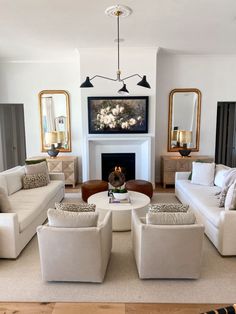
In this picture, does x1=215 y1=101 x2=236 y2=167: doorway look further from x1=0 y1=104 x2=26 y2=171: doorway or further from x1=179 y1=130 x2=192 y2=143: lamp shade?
x1=0 y1=104 x2=26 y2=171: doorway

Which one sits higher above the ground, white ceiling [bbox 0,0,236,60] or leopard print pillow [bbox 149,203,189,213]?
white ceiling [bbox 0,0,236,60]

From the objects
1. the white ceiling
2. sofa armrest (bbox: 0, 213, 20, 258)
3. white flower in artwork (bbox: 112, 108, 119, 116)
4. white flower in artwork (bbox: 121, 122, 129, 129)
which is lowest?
sofa armrest (bbox: 0, 213, 20, 258)

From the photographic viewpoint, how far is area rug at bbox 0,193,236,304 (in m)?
2.27

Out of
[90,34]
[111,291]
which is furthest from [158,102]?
[111,291]

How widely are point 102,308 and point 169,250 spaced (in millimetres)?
815

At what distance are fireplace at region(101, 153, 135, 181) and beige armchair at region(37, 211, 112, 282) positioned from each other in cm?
359

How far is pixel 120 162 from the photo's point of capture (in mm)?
6047

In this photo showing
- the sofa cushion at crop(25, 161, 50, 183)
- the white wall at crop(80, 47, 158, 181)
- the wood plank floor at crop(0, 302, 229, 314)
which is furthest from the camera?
the white wall at crop(80, 47, 158, 181)

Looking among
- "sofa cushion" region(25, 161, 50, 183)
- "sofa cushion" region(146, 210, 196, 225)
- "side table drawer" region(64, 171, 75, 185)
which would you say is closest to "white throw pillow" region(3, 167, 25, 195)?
"sofa cushion" region(25, 161, 50, 183)

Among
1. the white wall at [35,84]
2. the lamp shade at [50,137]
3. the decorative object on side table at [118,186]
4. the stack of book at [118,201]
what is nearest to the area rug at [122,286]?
the stack of book at [118,201]

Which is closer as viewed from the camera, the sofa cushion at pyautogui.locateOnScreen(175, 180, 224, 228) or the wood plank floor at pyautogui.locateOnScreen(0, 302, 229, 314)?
the wood plank floor at pyautogui.locateOnScreen(0, 302, 229, 314)

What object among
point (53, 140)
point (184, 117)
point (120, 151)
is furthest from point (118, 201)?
point (184, 117)

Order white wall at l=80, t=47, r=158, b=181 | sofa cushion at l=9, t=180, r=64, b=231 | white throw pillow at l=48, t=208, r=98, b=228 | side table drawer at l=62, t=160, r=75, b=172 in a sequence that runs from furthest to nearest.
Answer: side table drawer at l=62, t=160, r=75, b=172 → white wall at l=80, t=47, r=158, b=181 → sofa cushion at l=9, t=180, r=64, b=231 → white throw pillow at l=48, t=208, r=98, b=228

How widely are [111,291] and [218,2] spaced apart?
149 inches
